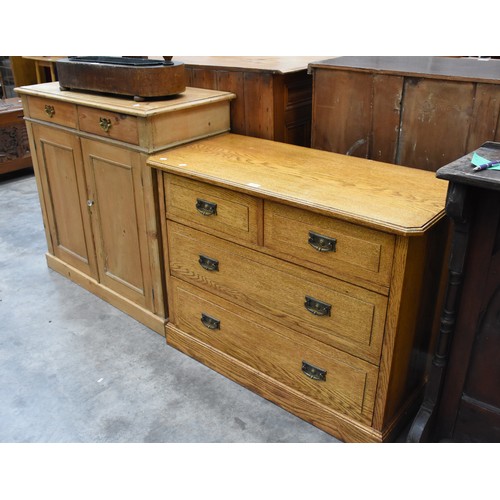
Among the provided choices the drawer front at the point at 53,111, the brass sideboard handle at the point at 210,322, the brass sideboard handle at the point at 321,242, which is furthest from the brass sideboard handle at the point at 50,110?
the brass sideboard handle at the point at 321,242

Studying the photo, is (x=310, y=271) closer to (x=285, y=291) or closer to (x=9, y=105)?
(x=285, y=291)

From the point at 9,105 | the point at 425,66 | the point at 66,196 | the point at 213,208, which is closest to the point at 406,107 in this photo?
the point at 425,66

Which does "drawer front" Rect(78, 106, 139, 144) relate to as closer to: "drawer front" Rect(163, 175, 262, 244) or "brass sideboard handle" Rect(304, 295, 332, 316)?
"drawer front" Rect(163, 175, 262, 244)

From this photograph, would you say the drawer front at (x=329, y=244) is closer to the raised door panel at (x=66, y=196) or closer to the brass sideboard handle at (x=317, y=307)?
the brass sideboard handle at (x=317, y=307)

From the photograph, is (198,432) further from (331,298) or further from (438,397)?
(438,397)

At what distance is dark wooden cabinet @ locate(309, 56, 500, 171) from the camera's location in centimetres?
189

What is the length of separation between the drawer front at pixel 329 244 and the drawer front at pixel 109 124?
2.61ft

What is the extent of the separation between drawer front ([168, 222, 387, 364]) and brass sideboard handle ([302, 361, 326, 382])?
5.3 inches

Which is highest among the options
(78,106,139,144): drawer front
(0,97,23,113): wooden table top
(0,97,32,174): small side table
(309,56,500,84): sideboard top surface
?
(309,56,500,84): sideboard top surface

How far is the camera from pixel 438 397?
72.9 inches

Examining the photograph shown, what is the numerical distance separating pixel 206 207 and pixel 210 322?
1.76 ft

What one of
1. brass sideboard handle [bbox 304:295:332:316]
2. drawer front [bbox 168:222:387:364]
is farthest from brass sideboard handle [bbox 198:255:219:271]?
brass sideboard handle [bbox 304:295:332:316]

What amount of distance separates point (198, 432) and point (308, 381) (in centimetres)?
47

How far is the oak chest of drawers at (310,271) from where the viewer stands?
169 cm
